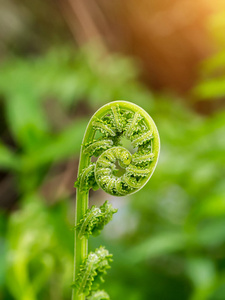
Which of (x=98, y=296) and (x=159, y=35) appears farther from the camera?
(x=159, y=35)

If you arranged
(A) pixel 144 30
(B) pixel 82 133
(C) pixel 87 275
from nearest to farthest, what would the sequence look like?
(C) pixel 87 275, (B) pixel 82 133, (A) pixel 144 30

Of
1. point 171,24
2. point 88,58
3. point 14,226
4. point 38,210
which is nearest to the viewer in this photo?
point 14,226

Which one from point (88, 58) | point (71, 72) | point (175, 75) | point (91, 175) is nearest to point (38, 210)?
point (91, 175)

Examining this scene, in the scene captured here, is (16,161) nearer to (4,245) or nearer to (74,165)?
(4,245)

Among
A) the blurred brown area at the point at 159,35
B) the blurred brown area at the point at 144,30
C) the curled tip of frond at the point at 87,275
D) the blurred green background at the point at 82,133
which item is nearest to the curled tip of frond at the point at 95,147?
the curled tip of frond at the point at 87,275

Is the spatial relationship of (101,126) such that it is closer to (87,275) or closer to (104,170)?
(104,170)

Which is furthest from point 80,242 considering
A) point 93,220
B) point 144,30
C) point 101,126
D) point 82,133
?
point 144,30

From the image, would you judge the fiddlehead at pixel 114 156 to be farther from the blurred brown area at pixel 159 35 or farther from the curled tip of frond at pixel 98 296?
the blurred brown area at pixel 159 35
